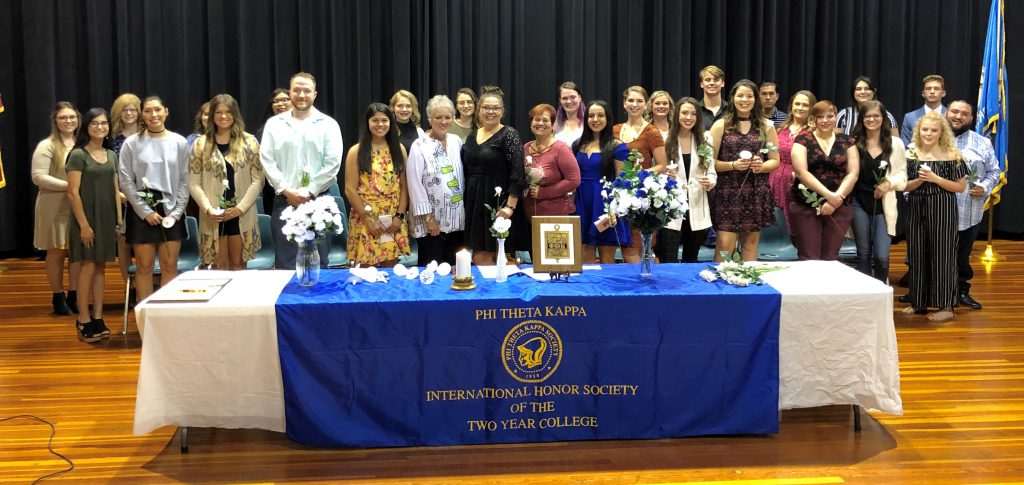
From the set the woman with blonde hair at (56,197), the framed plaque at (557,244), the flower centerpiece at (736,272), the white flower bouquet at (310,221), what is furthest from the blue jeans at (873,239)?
the woman with blonde hair at (56,197)

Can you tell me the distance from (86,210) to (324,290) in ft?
8.23

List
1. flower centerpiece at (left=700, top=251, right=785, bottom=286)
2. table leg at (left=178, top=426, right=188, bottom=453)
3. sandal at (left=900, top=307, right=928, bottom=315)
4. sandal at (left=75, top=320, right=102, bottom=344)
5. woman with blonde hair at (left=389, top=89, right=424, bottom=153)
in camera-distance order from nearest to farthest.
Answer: table leg at (left=178, top=426, right=188, bottom=453) → flower centerpiece at (left=700, top=251, right=785, bottom=286) → sandal at (left=75, top=320, right=102, bottom=344) → woman with blonde hair at (left=389, top=89, right=424, bottom=153) → sandal at (left=900, top=307, right=928, bottom=315)

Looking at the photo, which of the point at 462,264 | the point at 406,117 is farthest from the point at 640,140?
the point at 462,264

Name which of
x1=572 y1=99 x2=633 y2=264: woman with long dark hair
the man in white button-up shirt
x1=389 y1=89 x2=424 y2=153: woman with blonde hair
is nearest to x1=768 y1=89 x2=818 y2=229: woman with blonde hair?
x1=572 y1=99 x2=633 y2=264: woman with long dark hair

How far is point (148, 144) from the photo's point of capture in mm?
5457

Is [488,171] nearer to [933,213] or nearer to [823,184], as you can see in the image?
[823,184]

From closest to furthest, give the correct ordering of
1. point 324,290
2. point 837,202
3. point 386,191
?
point 324,290 < point 386,191 < point 837,202

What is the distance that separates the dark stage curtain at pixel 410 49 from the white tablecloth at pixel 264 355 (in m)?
5.43

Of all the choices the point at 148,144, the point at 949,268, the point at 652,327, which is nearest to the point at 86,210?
the point at 148,144

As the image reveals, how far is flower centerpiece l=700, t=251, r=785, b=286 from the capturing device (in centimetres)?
382

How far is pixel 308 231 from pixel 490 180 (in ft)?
5.46

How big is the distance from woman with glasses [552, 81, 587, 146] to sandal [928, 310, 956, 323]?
103 inches

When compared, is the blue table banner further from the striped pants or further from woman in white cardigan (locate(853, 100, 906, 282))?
the striped pants

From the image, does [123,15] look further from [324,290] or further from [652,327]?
[652,327]
